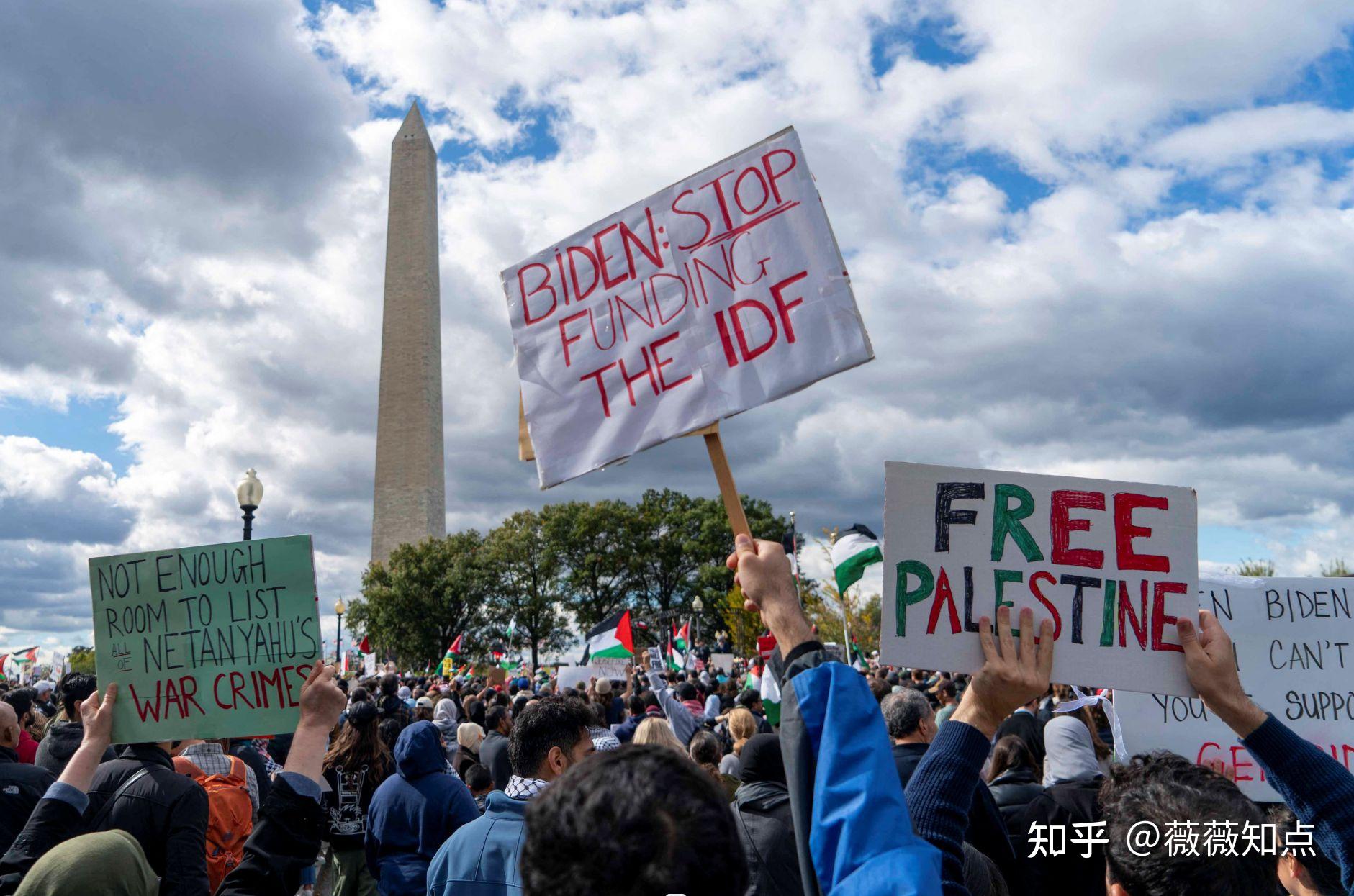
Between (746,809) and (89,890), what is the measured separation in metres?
2.03

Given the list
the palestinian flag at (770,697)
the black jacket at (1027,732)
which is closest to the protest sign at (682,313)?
the black jacket at (1027,732)

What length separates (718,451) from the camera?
259cm

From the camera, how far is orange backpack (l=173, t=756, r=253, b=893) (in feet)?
13.2

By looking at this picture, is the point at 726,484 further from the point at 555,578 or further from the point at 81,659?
the point at 81,659

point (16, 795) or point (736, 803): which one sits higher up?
point (16, 795)

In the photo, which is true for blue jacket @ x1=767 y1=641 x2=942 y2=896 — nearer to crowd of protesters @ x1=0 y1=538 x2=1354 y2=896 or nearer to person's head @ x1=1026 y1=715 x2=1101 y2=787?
crowd of protesters @ x1=0 y1=538 x2=1354 y2=896

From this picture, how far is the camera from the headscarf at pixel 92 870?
8.83 ft

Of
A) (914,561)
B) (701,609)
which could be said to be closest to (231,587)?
(914,561)

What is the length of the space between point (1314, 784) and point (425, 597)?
4474 centimetres

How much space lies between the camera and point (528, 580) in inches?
1921

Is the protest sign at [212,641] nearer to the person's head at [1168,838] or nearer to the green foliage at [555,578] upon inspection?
the person's head at [1168,838]

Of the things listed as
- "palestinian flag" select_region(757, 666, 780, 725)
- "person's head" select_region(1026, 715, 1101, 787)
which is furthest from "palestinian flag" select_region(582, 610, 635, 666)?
"person's head" select_region(1026, 715, 1101, 787)

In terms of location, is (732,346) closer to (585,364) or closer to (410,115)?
(585,364)

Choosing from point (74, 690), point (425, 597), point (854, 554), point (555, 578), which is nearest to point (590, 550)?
point (555, 578)
